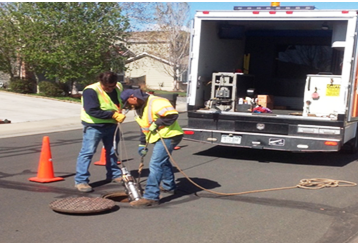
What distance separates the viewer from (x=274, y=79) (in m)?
12.8

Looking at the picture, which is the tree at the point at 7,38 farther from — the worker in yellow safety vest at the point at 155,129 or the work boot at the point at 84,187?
the worker in yellow safety vest at the point at 155,129

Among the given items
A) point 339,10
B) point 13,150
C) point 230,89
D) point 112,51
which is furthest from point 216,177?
point 112,51

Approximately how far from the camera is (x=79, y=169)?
6.79m

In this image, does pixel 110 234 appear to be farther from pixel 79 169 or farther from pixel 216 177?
pixel 216 177

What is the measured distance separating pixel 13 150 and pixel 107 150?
428 cm

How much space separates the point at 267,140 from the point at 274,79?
3890 millimetres

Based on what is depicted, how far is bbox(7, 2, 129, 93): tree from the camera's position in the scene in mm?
24484

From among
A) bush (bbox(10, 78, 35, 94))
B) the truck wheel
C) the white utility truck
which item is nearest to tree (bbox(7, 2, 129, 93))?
bush (bbox(10, 78, 35, 94))

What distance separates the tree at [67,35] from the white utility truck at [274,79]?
1386cm

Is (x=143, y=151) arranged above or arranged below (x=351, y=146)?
above

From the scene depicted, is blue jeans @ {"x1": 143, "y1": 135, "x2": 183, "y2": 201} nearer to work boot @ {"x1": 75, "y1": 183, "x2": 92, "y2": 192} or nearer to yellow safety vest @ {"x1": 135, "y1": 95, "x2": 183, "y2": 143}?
yellow safety vest @ {"x1": 135, "y1": 95, "x2": 183, "y2": 143}

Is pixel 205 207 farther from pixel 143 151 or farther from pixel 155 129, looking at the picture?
pixel 155 129

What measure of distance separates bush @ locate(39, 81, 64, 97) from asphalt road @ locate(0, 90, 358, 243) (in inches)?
615

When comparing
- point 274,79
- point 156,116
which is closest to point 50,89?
point 274,79
